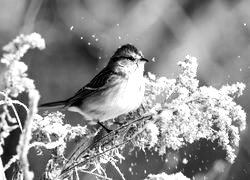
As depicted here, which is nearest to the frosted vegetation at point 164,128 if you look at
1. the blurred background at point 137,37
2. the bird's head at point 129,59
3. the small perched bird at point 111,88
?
the small perched bird at point 111,88

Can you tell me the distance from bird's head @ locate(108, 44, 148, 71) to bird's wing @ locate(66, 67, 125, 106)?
0.20 ft

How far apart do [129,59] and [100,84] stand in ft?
0.71

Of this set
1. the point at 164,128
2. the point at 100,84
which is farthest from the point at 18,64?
the point at 100,84

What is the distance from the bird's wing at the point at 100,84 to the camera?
3.52 meters

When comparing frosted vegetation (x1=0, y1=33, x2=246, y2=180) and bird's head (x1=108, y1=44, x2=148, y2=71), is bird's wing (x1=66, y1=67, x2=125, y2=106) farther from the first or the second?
frosted vegetation (x1=0, y1=33, x2=246, y2=180)

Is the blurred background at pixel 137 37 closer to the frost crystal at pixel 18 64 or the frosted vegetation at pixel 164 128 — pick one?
the frosted vegetation at pixel 164 128

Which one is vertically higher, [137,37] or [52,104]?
[137,37]

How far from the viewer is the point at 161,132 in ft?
5.67

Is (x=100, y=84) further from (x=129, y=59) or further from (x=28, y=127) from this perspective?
(x=28, y=127)

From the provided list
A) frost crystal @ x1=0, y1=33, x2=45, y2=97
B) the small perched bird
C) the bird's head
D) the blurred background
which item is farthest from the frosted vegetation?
the blurred background

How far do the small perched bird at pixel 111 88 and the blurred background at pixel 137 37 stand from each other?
7.07ft

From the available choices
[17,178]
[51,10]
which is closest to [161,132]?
[17,178]

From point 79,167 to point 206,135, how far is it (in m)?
0.37

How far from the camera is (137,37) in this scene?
22.2 feet
